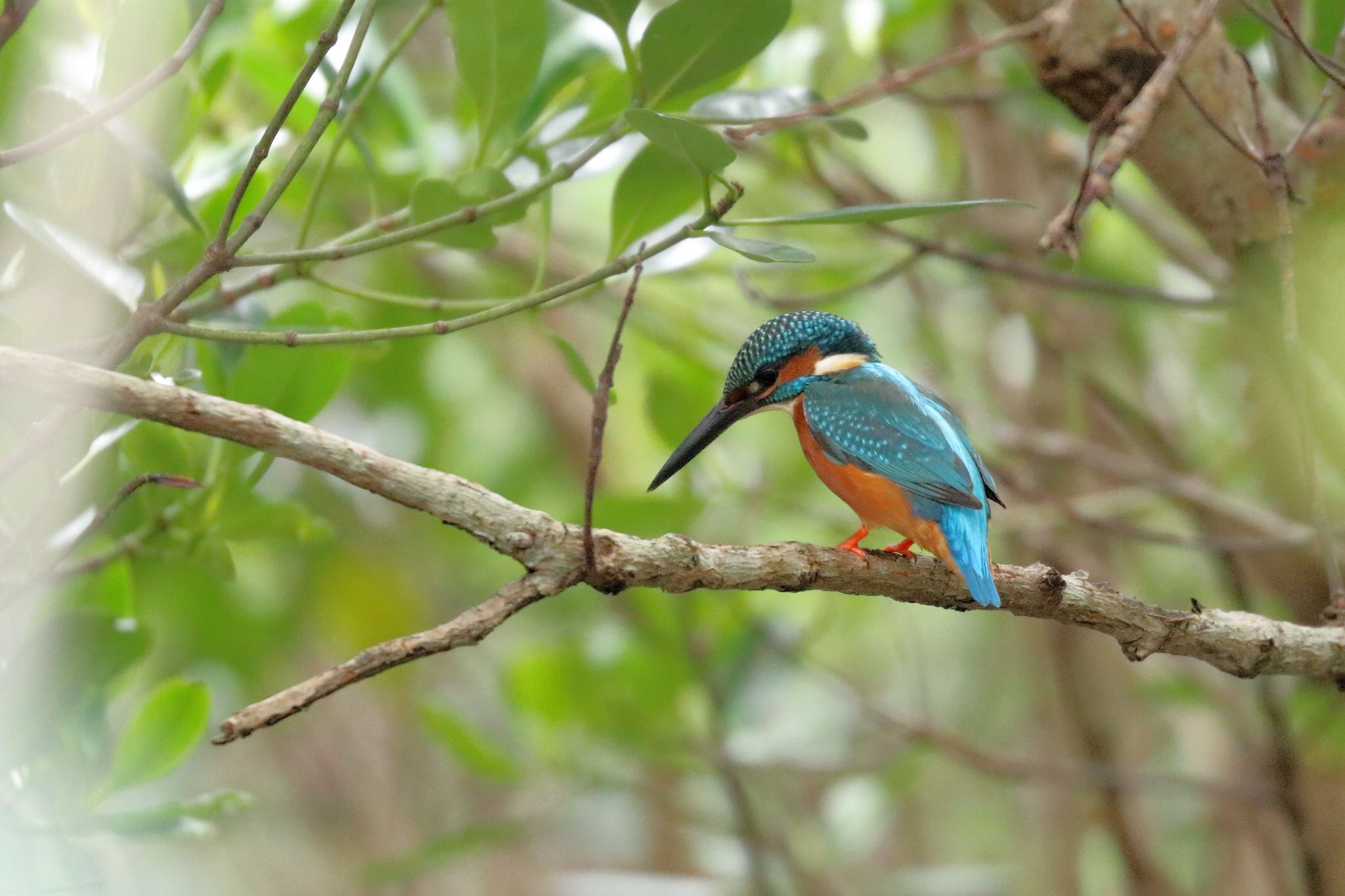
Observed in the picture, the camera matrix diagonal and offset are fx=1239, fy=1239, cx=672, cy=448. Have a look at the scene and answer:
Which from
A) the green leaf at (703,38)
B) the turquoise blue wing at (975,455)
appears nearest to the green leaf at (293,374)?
the green leaf at (703,38)

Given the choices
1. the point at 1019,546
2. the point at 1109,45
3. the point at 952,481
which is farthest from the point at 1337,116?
the point at 1019,546

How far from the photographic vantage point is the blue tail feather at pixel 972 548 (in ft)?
5.33

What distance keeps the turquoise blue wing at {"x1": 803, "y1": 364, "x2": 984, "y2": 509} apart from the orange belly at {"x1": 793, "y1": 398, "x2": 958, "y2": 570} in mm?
24

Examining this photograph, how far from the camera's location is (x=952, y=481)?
6.55 feet

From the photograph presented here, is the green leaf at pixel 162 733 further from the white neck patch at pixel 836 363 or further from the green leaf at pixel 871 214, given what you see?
the white neck patch at pixel 836 363

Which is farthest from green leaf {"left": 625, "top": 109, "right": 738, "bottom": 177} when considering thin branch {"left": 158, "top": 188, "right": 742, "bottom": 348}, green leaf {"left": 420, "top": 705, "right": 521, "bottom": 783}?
green leaf {"left": 420, "top": 705, "right": 521, "bottom": 783}

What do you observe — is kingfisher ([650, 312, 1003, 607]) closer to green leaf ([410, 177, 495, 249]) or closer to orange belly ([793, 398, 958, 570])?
orange belly ([793, 398, 958, 570])

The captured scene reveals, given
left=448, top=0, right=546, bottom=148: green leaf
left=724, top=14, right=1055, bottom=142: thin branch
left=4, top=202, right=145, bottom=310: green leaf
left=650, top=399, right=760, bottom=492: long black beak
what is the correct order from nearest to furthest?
left=4, top=202, right=145, bottom=310: green leaf, left=448, top=0, right=546, bottom=148: green leaf, left=724, top=14, right=1055, bottom=142: thin branch, left=650, top=399, right=760, bottom=492: long black beak

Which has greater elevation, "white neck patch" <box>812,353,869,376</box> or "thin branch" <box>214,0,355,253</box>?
"white neck patch" <box>812,353,869,376</box>

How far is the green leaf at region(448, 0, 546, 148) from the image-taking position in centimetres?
153

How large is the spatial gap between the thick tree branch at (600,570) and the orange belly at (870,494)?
133 millimetres

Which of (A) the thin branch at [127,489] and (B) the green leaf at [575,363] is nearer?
(A) the thin branch at [127,489]

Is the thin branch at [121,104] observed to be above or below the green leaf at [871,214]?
below

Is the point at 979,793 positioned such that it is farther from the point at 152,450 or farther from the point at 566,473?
the point at 152,450
